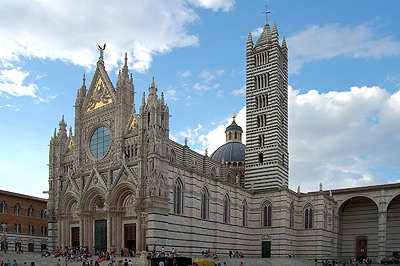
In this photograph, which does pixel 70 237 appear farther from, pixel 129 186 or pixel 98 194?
pixel 129 186

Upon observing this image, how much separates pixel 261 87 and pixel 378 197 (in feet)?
62.8

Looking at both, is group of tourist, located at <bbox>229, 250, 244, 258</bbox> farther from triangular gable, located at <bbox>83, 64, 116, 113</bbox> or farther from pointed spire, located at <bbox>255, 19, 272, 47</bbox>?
pointed spire, located at <bbox>255, 19, 272, 47</bbox>

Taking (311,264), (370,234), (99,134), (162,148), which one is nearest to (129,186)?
(162,148)

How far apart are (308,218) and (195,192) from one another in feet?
54.4

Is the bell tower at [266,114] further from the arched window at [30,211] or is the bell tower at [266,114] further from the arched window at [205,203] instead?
the arched window at [30,211]

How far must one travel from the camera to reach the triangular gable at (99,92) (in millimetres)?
42031

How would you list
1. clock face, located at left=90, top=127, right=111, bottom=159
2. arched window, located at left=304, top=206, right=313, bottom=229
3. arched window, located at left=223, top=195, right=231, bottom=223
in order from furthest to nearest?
1. arched window, located at left=304, top=206, right=313, bottom=229
2. arched window, located at left=223, top=195, right=231, bottom=223
3. clock face, located at left=90, top=127, right=111, bottom=159

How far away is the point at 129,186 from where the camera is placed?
36.7 meters

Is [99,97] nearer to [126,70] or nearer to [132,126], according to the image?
[126,70]

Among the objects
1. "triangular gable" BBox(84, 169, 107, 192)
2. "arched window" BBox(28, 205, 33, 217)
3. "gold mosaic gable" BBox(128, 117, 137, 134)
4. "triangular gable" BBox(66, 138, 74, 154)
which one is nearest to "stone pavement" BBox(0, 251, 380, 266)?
"arched window" BBox(28, 205, 33, 217)

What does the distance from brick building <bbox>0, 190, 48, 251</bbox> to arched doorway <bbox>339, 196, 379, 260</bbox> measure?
36392mm

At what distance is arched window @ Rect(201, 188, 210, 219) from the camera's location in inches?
1648

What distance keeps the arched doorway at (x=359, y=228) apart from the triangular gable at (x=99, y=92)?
3247 centimetres

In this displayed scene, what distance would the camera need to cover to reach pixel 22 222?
4578 centimetres
